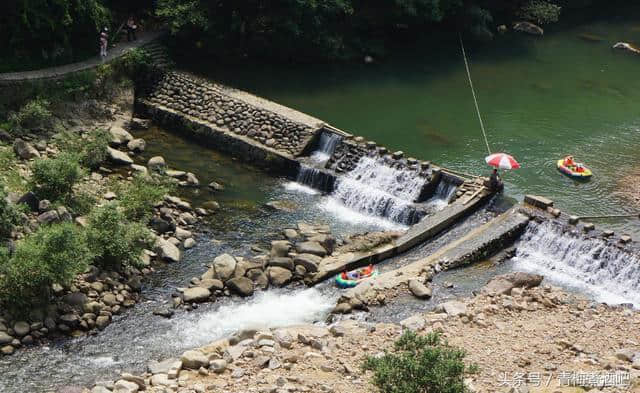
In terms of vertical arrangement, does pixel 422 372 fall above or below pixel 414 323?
above

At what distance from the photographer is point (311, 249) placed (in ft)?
92.5

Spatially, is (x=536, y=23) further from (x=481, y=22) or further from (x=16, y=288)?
(x=16, y=288)

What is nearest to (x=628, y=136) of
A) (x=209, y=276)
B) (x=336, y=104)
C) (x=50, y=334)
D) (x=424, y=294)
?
(x=336, y=104)

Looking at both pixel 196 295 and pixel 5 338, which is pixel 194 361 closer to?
pixel 196 295

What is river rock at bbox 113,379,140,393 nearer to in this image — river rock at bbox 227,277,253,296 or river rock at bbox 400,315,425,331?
river rock at bbox 227,277,253,296

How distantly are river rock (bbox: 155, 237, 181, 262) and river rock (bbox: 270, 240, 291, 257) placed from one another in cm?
323

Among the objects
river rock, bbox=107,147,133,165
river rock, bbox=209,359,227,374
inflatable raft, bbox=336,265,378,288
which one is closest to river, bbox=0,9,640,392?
inflatable raft, bbox=336,265,378,288

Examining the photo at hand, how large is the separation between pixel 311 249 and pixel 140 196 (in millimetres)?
6330

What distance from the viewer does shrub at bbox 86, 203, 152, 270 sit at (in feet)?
83.4

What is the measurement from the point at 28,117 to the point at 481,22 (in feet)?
93.1

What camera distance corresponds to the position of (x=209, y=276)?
26.6 m

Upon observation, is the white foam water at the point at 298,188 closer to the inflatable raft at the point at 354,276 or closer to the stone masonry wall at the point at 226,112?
the stone masonry wall at the point at 226,112

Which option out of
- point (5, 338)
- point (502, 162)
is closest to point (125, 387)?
point (5, 338)

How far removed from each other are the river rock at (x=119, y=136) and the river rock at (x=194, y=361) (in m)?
15.6
